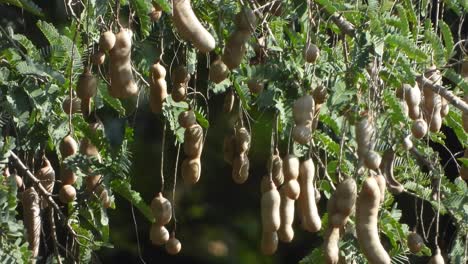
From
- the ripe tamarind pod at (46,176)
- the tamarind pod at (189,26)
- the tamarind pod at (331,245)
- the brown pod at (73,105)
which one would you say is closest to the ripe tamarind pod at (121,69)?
the tamarind pod at (189,26)

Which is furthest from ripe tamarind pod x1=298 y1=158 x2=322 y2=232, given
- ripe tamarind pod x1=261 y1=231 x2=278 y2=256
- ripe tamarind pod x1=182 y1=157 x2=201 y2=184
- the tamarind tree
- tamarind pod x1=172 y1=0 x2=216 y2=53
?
tamarind pod x1=172 y1=0 x2=216 y2=53

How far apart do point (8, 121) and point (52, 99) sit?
111mm

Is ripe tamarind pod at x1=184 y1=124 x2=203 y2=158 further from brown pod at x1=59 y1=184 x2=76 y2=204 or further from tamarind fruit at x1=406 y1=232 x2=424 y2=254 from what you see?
tamarind fruit at x1=406 y1=232 x2=424 y2=254

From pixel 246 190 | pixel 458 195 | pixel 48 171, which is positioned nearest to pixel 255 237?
pixel 246 190

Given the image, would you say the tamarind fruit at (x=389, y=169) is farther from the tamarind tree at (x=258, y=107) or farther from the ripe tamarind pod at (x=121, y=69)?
the ripe tamarind pod at (x=121, y=69)

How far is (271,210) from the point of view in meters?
2.70

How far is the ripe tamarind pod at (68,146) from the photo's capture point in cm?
275

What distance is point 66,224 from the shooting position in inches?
120

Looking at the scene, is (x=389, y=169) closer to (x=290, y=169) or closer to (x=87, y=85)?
(x=290, y=169)

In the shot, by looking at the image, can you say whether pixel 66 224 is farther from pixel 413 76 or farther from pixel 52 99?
pixel 413 76

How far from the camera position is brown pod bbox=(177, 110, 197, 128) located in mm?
2811

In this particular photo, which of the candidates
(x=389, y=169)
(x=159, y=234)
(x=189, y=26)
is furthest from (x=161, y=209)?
Result: (x=189, y=26)

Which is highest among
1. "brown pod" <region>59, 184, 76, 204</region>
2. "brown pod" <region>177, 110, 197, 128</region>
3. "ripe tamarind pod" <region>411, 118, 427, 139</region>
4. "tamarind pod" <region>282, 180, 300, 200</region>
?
"brown pod" <region>177, 110, 197, 128</region>

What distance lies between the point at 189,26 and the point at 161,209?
598mm
